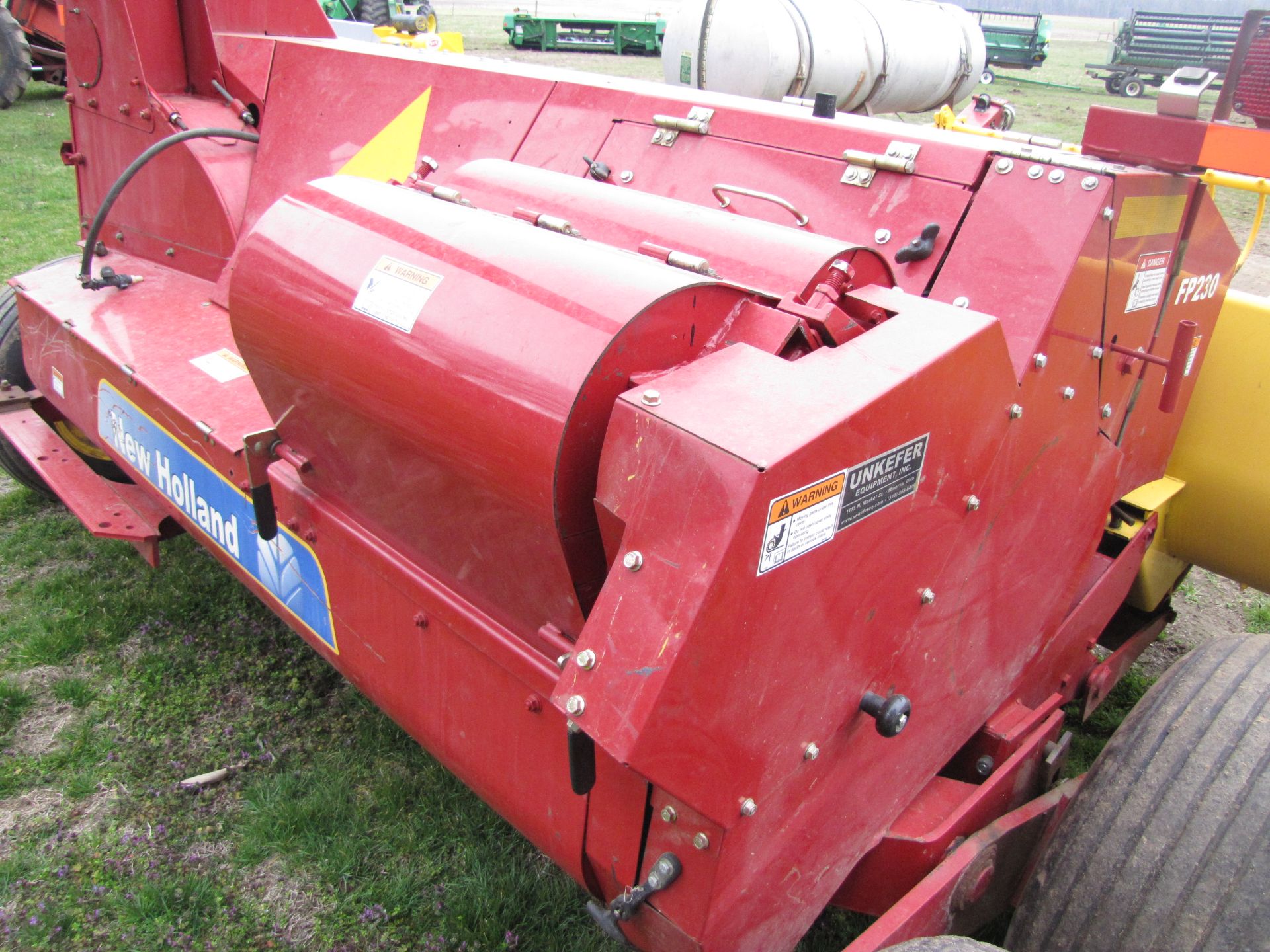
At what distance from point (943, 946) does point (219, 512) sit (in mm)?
1923

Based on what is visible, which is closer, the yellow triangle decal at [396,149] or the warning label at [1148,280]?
the warning label at [1148,280]

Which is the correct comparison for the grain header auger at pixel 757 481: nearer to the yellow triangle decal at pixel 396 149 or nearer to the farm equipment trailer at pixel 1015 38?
the yellow triangle decal at pixel 396 149

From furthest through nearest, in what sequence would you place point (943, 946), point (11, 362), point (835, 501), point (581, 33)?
1. point (581, 33)
2. point (11, 362)
3. point (943, 946)
4. point (835, 501)

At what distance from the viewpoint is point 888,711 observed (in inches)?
59.2

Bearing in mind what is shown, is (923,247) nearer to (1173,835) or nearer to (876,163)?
(876,163)

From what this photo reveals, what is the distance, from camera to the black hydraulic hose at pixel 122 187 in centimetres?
287

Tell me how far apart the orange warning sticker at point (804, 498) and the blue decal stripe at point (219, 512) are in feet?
4.34

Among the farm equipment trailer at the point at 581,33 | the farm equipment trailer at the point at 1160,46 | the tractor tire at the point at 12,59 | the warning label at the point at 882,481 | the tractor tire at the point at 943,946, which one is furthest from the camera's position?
the farm equipment trailer at the point at 1160,46

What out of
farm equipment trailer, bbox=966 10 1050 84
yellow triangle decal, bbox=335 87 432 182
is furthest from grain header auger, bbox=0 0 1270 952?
farm equipment trailer, bbox=966 10 1050 84

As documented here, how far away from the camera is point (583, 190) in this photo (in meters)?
2.07

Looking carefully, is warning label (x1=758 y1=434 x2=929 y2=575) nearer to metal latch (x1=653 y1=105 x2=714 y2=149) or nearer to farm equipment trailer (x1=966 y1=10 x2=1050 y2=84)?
metal latch (x1=653 y1=105 x2=714 y2=149)

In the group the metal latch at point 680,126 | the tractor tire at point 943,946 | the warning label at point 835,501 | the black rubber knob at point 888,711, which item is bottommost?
the tractor tire at point 943,946

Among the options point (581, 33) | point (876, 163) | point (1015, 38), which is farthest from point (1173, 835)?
point (1015, 38)

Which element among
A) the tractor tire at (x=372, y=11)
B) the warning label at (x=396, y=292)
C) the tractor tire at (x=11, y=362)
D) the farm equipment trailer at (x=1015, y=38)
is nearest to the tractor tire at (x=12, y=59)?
the tractor tire at (x=372, y=11)
